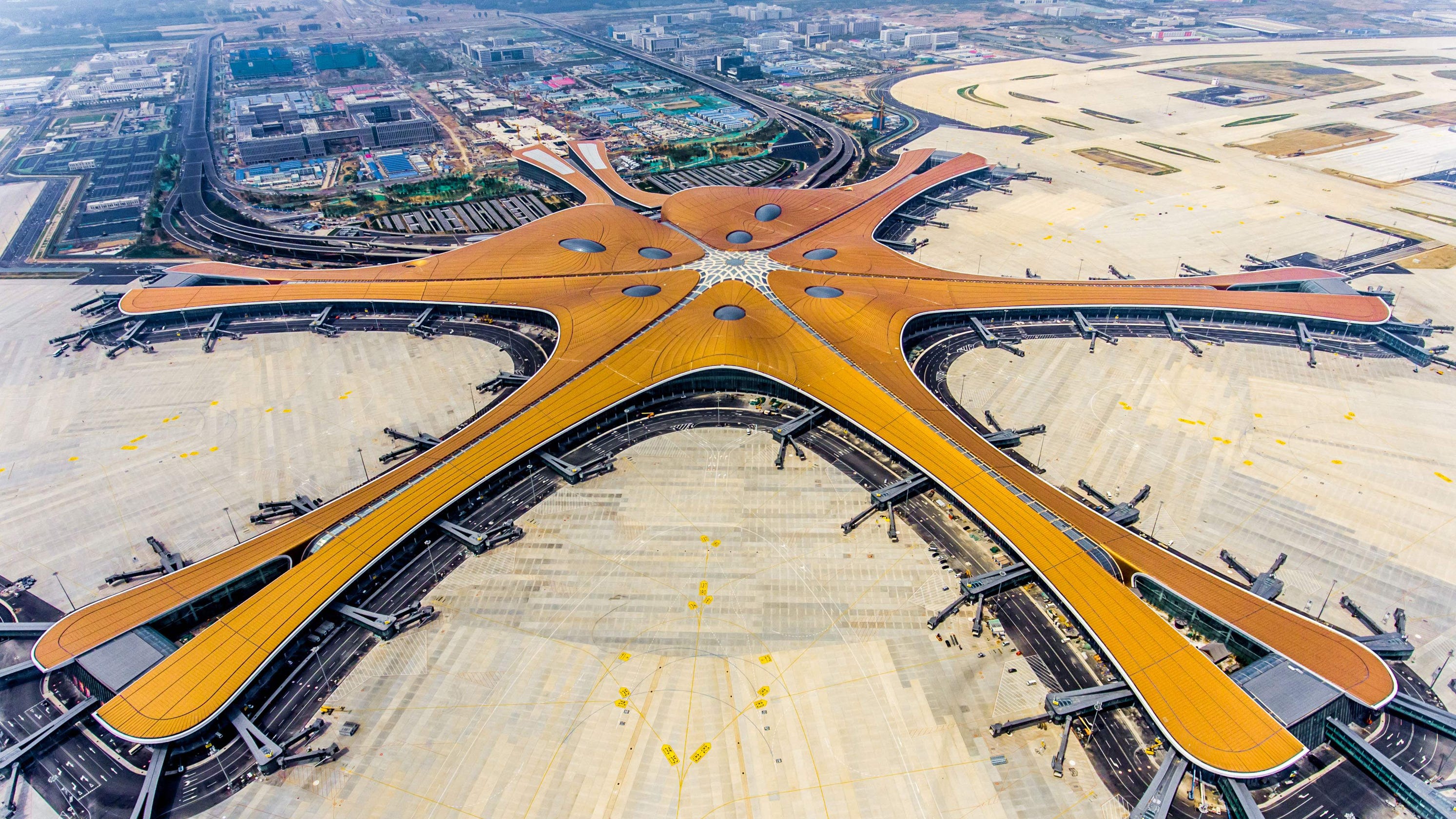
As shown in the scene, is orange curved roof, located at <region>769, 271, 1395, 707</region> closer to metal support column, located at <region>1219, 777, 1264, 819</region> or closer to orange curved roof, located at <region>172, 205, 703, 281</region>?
metal support column, located at <region>1219, 777, 1264, 819</region>

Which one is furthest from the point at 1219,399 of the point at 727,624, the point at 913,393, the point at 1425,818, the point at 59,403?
the point at 59,403

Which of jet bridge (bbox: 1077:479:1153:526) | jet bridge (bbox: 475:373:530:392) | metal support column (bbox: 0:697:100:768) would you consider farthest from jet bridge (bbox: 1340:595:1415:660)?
metal support column (bbox: 0:697:100:768)

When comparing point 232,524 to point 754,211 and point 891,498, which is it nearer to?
point 891,498

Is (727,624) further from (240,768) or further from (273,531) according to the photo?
(273,531)

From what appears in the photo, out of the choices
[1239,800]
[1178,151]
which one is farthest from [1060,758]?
[1178,151]

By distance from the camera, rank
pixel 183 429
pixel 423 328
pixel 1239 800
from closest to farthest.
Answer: pixel 1239 800, pixel 183 429, pixel 423 328

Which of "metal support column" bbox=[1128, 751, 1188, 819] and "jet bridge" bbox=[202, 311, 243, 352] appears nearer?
"metal support column" bbox=[1128, 751, 1188, 819]
